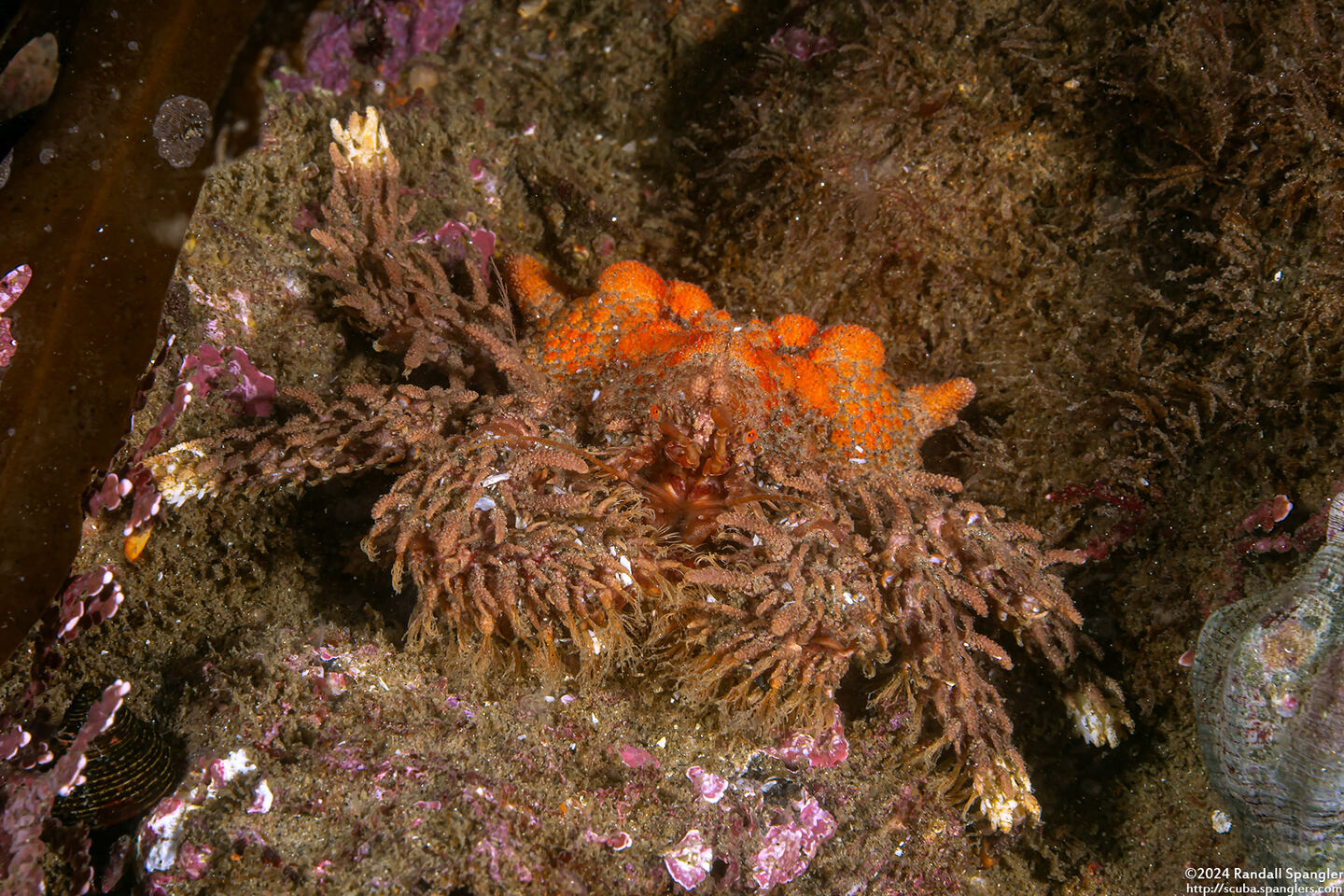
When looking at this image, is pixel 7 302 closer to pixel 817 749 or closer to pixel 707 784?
pixel 707 784

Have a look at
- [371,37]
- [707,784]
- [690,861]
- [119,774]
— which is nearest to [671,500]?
[707,784]

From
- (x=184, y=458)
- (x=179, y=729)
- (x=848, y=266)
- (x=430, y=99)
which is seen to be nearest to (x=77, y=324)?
(x=184, y=458)

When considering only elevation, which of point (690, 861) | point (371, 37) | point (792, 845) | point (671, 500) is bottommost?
point (792, 845)

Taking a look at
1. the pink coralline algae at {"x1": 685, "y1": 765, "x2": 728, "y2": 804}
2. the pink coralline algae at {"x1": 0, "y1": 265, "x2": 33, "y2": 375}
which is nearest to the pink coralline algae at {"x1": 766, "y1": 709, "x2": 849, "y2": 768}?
the pink coralline algae at {"x1": 685, "y1": 765, "x2": 728, "y2": 804}

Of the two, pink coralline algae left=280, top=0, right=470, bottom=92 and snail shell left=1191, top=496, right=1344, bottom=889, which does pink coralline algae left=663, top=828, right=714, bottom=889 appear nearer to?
snail shell left=1191, top=496, right=1344, bottom=889

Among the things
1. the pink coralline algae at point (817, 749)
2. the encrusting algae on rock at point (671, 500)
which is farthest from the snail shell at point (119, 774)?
the pink coralline algae at point (817, 749)

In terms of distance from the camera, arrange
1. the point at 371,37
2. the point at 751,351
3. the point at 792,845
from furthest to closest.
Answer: the point at 371,37, the point at 751,351, the point at 792,845

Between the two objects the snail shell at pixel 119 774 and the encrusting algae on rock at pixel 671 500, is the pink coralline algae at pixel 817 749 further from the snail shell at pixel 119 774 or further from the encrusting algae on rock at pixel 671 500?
the snail shell at pixel 119 774
